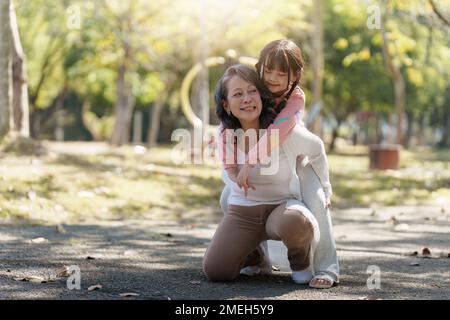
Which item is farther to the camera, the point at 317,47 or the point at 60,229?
the point at 317,47

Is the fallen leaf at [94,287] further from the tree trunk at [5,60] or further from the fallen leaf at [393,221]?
the tree trunk at [5,60]

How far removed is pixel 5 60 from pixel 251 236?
237 inches

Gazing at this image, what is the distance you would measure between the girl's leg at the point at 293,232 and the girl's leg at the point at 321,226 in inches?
3.3

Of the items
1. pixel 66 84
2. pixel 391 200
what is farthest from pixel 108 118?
pixel 391 200

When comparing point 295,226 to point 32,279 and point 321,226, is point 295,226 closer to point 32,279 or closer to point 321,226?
point 321,226

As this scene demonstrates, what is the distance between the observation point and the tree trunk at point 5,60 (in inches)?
380

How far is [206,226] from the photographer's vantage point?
7.77 meters

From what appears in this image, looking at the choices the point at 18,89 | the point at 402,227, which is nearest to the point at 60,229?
the point at 402,227

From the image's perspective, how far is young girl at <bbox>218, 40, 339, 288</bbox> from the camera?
4.54 m

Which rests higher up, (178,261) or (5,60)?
(5,60)

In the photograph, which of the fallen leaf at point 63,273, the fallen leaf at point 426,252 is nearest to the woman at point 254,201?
the fallen leaf at point 63,273

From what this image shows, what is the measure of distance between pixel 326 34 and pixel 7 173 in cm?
2420

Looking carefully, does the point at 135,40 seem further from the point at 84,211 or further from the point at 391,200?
the point at 84,211

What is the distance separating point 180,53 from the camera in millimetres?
27406
